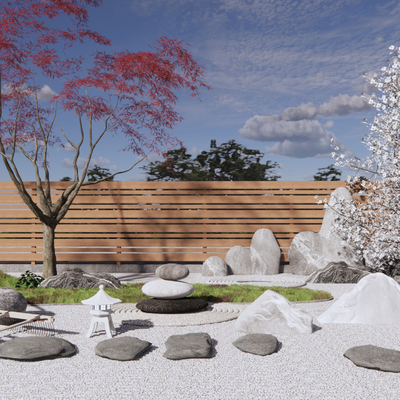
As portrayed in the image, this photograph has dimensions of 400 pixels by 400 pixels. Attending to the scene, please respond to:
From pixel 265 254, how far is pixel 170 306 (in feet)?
15.1

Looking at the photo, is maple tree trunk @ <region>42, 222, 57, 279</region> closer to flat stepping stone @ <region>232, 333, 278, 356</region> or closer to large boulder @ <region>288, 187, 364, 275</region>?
large boulder @ <region>288, 187, 364, 275</region>

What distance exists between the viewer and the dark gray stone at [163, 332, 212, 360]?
3.26 m

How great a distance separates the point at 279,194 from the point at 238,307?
4831mm

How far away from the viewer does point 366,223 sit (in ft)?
28.3

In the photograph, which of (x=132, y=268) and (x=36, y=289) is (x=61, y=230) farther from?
(x=36, y=289)

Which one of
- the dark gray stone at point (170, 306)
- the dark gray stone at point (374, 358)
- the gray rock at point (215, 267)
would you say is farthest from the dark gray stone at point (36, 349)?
the gray rock at point (215, 267)

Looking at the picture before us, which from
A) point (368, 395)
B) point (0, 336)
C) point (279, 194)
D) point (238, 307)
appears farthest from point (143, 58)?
point (368, 395)

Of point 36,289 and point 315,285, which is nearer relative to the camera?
point 36,289

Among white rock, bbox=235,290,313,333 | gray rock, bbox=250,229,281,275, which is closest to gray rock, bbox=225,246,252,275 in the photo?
gray rock, bbox=250,229,281,275

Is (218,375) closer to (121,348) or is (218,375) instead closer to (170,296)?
(121,348)

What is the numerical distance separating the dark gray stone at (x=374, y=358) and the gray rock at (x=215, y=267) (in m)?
5.28

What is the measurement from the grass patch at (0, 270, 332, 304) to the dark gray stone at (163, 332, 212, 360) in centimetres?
213

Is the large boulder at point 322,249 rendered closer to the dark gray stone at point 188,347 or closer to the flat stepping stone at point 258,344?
the flat stepping stone at point 258,344

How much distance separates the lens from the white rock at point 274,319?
4008mm
